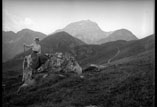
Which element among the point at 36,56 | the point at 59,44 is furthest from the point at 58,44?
the point at 36,56

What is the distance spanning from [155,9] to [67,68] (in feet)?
50.5

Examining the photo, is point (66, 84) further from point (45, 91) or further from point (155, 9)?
point (155, 9)

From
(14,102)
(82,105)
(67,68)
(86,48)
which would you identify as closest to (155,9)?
(82,105)

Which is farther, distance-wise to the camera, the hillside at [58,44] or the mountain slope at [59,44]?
the mountain slope at [59,44]

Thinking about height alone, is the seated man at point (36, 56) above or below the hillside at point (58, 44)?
below

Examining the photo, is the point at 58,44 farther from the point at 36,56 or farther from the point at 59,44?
the point at 36,56

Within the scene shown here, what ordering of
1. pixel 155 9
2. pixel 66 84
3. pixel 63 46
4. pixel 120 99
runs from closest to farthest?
pixel 155 9 < pixel 120 99 < pixel 66 84 < pixel 63 46

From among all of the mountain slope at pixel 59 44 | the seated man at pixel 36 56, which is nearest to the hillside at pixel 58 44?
the mountain slope at pixel 59 44

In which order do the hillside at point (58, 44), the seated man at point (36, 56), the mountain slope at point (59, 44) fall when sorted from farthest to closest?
the mountain slope at point (59, 44), the hillside at point (58, 44), the seated man at point (36, 56)

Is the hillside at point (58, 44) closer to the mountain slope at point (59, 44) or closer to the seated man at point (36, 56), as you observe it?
the mountain slope at point (59, 44)

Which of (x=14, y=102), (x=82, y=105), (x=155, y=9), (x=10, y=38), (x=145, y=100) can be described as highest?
(x=10, y=38)

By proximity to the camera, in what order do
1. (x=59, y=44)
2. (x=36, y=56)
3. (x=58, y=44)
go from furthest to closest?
(x=58, y=44) < (x=59, y=44) < (x=36, y=56)

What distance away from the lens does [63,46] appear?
109500 millimetres

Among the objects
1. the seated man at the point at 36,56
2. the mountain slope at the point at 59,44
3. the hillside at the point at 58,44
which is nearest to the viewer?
the seated man at the point at 36,56
